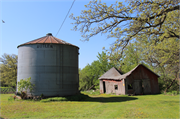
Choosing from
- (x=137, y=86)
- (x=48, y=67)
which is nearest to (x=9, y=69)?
(x=48, y=67)

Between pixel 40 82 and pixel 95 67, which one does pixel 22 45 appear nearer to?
pixel 40 82

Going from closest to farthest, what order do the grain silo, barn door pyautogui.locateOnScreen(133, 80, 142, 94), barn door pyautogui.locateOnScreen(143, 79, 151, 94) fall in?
the grain silo < barn door pyautogui.locateOnScreen(133, 80, 142, 94) < barn door pyautogui.locateOnScreen(143, 79, 151, 94)

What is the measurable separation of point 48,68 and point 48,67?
4.6 inches

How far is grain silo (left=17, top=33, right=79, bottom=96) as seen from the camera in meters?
17.1

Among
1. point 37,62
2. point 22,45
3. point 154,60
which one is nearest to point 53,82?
point 37,62

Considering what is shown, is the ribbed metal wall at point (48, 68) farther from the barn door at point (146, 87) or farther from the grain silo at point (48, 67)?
the barn door at point (146, 87)

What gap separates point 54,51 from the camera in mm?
17766

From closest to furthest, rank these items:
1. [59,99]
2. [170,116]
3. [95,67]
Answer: [170,116], [59,99], [95,67]

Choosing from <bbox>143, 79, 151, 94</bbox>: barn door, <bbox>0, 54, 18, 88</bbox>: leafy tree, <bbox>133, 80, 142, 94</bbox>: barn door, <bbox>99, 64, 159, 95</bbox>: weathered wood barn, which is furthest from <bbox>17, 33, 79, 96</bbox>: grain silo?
<bbox>0, 54, 18, 88</bbox>: leafy tree

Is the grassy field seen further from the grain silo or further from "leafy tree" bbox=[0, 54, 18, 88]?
"leafy tree" bbox=[0, 54, 18, 88]

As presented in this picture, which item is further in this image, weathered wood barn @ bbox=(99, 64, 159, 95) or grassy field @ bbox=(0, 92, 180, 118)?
weathered wood barn @ bbox=(99, 64, 159, 95)

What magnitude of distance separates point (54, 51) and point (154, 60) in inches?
774

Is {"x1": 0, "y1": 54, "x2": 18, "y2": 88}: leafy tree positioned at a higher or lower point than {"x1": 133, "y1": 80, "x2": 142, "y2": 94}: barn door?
higher

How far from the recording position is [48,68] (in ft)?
56.9
